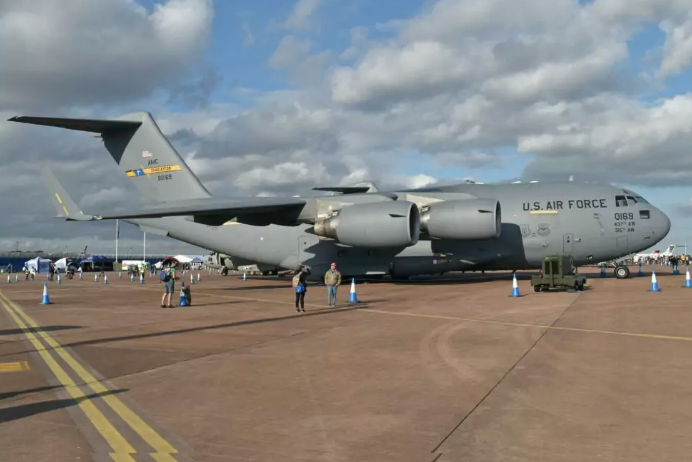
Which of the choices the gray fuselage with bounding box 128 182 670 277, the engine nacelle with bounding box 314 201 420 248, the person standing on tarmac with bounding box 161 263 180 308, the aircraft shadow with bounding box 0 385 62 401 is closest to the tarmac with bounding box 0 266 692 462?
the aircraft shadow with bounding box 0 385 62 401

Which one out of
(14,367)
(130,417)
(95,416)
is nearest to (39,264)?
(14,367)

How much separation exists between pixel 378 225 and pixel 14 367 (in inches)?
639

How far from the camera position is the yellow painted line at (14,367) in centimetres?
823

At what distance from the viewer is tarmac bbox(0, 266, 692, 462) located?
4789 mm

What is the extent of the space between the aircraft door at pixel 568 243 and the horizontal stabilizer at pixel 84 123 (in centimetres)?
1944

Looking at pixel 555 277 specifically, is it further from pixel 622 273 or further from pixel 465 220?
pixel 622 273

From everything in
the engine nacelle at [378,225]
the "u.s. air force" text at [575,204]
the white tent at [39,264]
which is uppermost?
the "u.s. air force" text at [575,204]

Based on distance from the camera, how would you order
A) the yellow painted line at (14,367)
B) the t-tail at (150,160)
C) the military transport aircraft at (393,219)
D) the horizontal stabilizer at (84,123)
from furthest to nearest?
the t-tail at (150,160) < the military transport aircraft at (393,219) < the horizontal stabilizer at (84,123) < the yellow painted line at (14,367)

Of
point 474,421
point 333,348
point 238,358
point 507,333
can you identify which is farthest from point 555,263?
point 474,421

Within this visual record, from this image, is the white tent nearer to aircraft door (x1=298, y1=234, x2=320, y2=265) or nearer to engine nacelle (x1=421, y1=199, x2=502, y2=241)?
aircraft door (x1=298, y1=234, x2=320, y2=265)

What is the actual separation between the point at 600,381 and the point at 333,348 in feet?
14.1

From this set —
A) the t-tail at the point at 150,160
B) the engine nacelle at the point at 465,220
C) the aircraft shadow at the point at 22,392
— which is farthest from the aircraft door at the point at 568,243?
the aircraft shadow at the point at 22,392

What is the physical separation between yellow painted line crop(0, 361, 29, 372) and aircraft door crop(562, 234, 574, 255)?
811 inches

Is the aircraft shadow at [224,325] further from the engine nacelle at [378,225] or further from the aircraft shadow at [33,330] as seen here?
the engine nacelle at [378,225]
